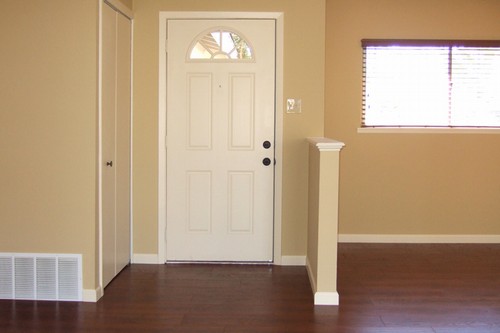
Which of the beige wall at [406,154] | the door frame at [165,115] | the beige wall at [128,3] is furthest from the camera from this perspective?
the beige wall at [406,154]

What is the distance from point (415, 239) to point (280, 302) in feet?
8.12

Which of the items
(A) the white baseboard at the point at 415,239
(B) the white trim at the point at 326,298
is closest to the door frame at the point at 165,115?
(B) the white trim at the point at 326,298

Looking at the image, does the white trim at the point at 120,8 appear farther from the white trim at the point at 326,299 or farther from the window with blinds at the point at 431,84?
the white trim at the point at 326,299

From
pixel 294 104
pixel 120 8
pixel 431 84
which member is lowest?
pixel 294 104

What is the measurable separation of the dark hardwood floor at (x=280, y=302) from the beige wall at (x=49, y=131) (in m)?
0.42

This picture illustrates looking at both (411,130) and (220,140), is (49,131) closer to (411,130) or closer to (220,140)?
(220,140)

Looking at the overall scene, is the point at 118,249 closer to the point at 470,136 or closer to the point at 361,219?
the point at 361,219

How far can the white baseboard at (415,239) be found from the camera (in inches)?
235

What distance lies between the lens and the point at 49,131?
3969 mm

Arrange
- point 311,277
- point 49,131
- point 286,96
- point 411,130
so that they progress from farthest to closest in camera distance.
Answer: point 411,130, point 286,96, point 311,277, point 49,131

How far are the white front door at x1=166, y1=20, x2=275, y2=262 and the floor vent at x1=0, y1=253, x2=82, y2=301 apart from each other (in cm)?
119

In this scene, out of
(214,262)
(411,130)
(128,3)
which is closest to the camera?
(128,3)

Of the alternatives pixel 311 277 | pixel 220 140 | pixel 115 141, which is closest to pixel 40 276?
pixel 115 141

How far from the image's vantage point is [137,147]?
5.00m
